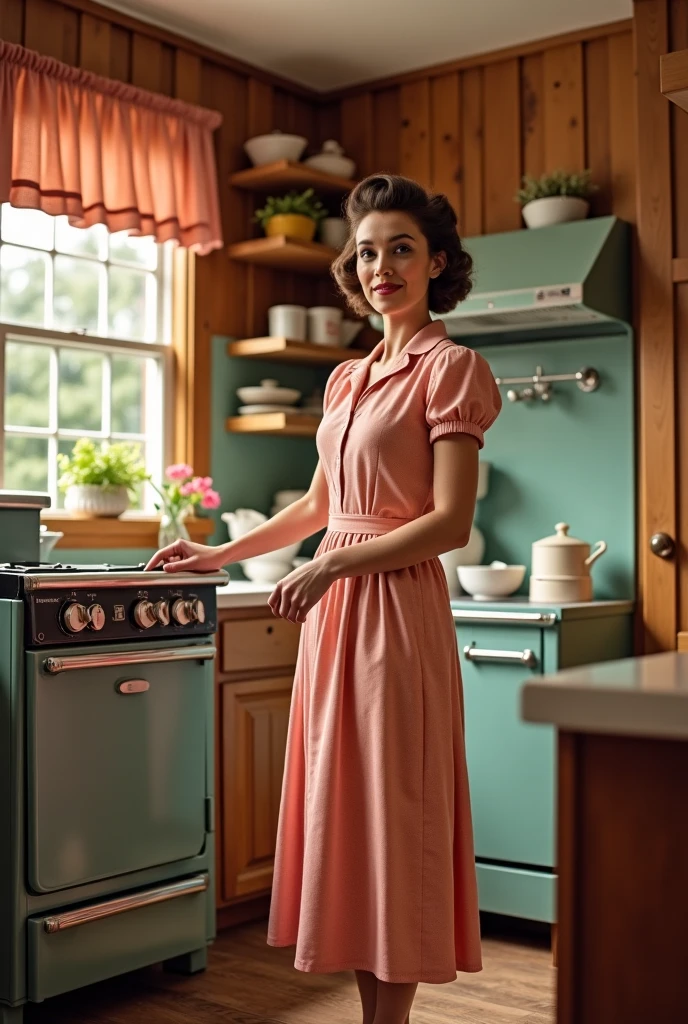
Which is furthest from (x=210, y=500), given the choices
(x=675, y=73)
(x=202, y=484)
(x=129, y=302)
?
(x=675, y=73)

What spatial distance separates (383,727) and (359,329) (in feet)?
8.00

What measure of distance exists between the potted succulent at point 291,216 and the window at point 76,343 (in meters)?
0.36

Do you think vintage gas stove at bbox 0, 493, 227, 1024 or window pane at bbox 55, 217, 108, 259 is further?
window pane at bbox 55, 217, 108, 259

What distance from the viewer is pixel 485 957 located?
313 centimetres

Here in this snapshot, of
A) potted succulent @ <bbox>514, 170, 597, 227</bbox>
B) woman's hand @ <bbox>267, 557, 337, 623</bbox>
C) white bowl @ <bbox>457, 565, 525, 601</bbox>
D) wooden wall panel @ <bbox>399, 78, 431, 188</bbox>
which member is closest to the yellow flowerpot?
wooden wall panel @ <bbox>399, 78, 431, 188</bbox>

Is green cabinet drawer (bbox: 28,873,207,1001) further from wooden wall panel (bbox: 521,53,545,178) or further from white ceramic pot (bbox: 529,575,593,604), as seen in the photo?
wooden wall panel (bbox: 521,53,545,178)

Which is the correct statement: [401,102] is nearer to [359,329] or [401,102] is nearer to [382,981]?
[359,329]

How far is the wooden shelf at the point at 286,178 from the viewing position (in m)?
3.87

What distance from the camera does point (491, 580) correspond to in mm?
3525

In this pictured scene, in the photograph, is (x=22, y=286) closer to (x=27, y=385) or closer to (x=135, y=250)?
(x=27, y=385)

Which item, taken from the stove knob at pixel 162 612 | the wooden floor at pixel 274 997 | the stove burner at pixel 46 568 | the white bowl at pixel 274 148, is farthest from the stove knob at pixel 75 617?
the white bowl at pixel 274 148

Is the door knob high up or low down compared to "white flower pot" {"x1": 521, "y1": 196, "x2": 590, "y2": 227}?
down

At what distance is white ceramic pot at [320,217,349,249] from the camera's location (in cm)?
409

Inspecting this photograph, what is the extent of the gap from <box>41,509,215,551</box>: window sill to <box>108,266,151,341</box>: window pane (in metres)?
0.60
